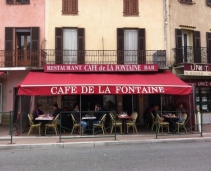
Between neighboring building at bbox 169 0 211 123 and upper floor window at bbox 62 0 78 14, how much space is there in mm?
5678

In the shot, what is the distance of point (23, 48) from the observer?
16203mm

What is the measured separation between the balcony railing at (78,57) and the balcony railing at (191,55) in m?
1.03

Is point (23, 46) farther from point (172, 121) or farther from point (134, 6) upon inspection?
point (172, 121)

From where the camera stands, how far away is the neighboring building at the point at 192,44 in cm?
1574

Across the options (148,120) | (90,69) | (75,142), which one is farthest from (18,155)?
(148,120)

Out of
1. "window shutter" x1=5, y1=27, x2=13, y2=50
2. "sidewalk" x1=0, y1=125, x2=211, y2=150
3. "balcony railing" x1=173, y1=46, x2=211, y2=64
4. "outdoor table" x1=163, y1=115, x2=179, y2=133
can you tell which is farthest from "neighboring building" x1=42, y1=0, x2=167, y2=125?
"sidewalk" x1=0, y1=125, x2=211, y2=150

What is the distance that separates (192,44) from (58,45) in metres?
8.50

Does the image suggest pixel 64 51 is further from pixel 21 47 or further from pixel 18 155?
pixel 18 155

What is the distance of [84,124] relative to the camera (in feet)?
40.1

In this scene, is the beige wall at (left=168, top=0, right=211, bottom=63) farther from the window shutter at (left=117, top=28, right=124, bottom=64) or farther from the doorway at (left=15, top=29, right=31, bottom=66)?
the doorway at (left=15, top=29, right=31, bottom=66)

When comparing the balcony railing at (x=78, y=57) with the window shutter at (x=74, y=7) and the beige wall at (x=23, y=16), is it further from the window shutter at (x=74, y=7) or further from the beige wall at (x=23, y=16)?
the window shutter at (x=74, y=7)

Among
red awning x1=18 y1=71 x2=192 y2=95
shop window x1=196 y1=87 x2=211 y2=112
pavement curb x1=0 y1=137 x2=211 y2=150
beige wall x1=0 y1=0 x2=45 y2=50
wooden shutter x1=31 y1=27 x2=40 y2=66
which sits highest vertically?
beige wall x1=0 y1=0 x2=45 y2=50

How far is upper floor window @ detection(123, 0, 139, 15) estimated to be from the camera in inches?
642

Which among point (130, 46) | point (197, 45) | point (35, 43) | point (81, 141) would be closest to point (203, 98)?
point (197, 45)
